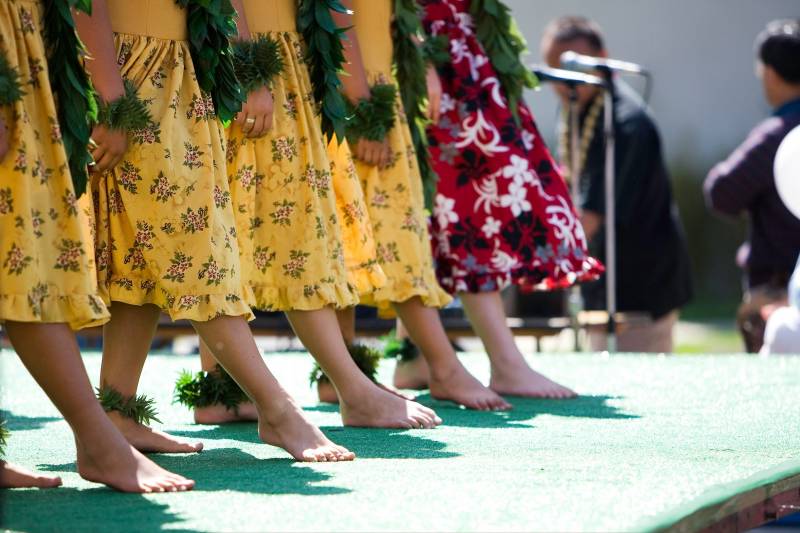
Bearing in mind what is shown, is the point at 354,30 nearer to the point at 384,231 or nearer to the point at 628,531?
the point at 384,231

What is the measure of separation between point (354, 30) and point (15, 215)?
141 cm

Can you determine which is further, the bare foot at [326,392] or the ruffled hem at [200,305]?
the bare foot at [326,392]

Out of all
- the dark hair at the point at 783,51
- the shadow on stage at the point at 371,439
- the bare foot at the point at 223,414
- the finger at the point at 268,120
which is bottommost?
the shadow on stage at the point at 371,439

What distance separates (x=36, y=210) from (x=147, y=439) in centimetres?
73

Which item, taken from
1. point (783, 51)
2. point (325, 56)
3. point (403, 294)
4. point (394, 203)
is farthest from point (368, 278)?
point (783, 51)

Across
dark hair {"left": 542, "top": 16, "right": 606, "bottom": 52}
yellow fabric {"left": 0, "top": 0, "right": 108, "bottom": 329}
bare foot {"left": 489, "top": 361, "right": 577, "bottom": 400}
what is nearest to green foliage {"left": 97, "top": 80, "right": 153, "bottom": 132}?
yellow fabric {"left": 0, "top": 0, "right": 108, "bottom": 329}

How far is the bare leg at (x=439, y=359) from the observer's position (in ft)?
11.3

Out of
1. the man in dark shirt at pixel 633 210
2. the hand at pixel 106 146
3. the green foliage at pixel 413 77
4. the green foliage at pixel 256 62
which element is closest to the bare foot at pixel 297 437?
the hand at pixel 106 146

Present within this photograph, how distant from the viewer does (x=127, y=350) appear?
103 inches

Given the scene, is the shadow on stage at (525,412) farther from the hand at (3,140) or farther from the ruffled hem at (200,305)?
the hand at (3,140)

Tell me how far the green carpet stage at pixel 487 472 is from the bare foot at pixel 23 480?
4cm

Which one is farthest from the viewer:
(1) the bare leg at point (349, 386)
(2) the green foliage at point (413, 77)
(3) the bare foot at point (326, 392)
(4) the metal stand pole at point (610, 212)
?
(4) the metal stand pole at point (610, 212)

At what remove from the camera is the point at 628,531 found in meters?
1.84

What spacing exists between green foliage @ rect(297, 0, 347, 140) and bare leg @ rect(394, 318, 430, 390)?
3.68 feet
